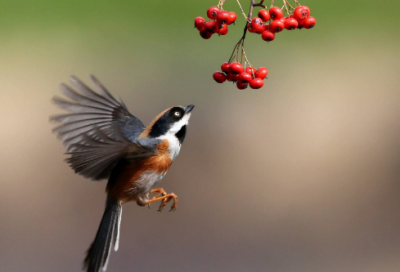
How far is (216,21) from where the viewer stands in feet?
6.90

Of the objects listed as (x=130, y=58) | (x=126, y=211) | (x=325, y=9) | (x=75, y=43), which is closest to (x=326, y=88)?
(x=325, y=9)

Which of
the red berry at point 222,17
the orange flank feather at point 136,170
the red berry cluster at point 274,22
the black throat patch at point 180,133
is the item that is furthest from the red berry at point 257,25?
the orange flank feather at point 136,170

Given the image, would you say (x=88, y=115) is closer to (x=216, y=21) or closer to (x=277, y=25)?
(x=216, y=21)

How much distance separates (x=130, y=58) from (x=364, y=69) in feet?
10.4

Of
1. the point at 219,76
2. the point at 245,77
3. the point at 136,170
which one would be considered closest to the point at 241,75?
the point at 245,77

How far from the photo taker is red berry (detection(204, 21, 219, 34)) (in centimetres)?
212

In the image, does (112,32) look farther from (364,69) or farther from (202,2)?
(364,69)

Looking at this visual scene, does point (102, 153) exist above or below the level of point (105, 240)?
above

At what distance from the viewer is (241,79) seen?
2197 millimetres

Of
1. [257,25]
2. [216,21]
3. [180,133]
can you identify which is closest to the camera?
[257,25]

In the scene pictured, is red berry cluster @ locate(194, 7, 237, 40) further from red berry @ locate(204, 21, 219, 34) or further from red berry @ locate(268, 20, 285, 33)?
red berry @ locate(268, 20, 285, 33)

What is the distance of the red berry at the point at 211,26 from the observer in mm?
2117

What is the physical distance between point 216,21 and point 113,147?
77cm

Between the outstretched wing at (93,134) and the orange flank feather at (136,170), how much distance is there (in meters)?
0.05
